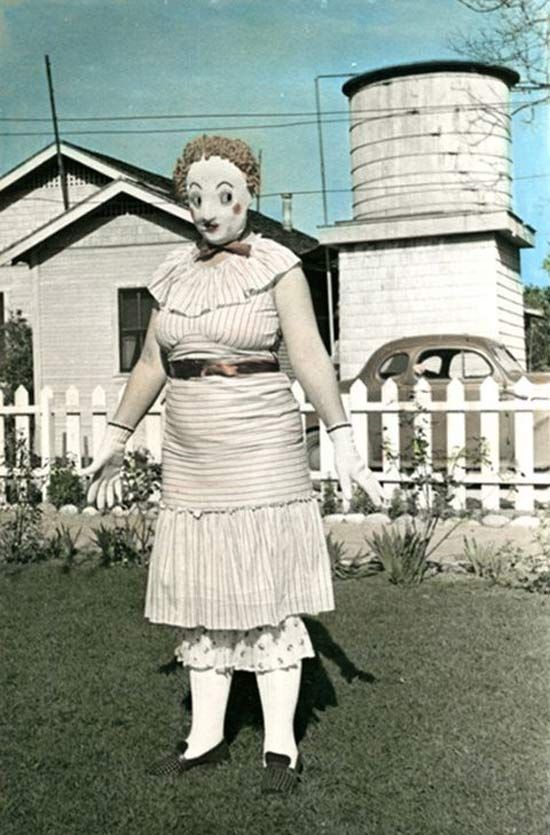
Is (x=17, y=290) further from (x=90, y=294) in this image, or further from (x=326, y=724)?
(x=326, y=724)

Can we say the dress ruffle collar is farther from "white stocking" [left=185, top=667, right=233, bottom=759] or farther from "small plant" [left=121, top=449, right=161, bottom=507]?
"small plant" [left=121, top=449, right=161, bottom=507]

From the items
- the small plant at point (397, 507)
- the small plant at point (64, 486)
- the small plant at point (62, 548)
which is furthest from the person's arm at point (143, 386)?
the small plant at point (64, 486)

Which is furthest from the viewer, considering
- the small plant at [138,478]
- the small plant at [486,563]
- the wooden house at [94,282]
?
the wooden house at [94,282]

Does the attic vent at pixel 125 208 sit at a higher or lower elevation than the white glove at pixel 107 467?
higher

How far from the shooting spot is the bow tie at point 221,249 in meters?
3.55

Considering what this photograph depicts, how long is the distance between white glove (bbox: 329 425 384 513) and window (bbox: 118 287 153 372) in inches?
536

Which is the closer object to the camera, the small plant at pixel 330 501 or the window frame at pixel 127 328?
the small plant at pixel 330 501

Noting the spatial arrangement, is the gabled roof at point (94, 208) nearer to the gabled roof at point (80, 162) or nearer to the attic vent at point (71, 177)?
the gabled roof at point (80, 162)

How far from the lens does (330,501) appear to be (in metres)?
9.70

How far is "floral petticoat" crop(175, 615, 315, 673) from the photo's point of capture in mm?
3498

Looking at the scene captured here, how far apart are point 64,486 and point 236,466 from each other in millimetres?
7375

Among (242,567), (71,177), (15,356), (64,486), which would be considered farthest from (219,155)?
(71,177)

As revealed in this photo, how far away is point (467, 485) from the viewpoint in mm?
10070

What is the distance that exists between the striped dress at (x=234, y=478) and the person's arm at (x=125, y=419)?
233mm
